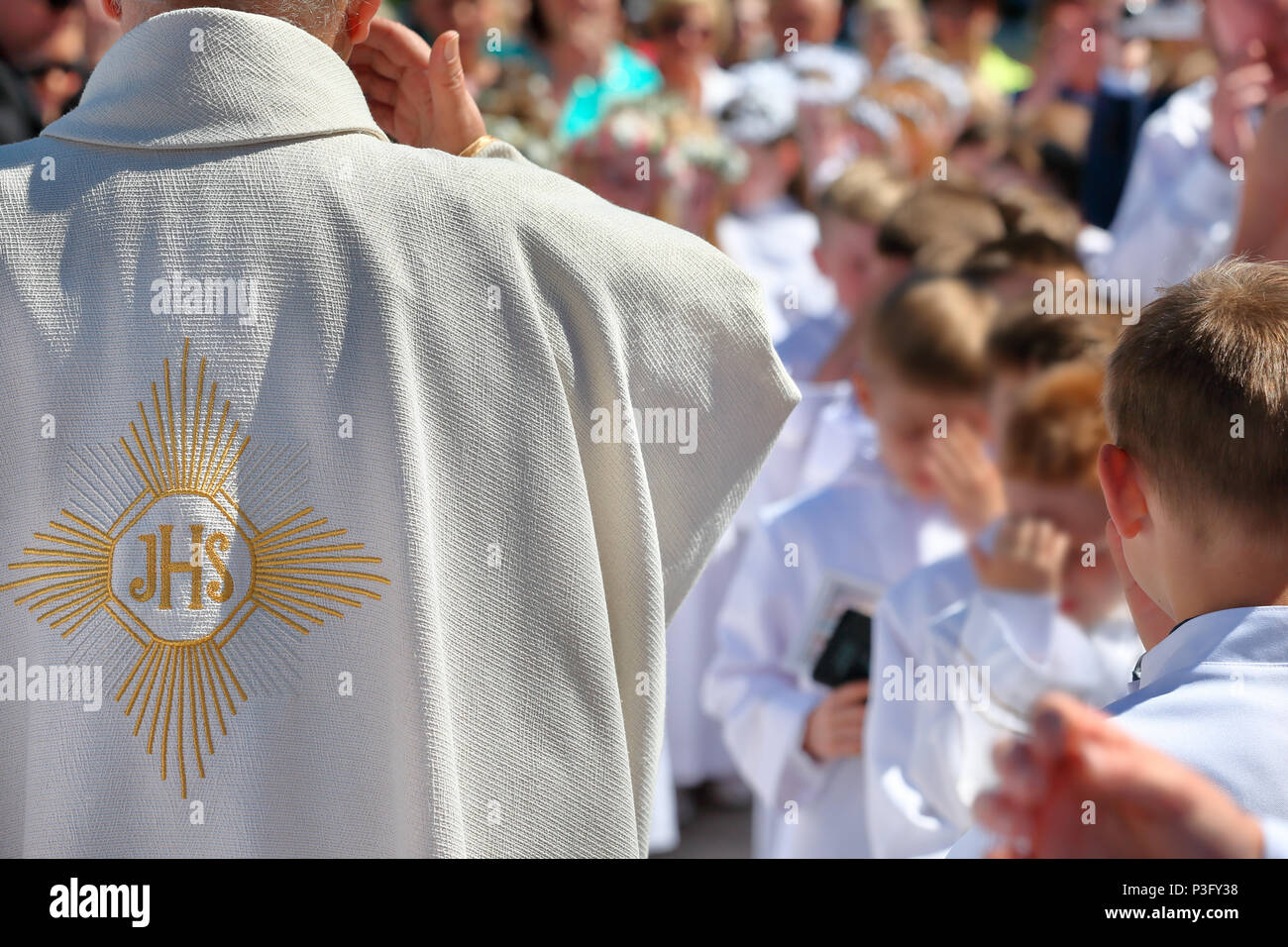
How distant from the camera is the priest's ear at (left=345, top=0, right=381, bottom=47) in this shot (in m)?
1.62

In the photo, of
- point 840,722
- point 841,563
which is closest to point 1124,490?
point 840,722

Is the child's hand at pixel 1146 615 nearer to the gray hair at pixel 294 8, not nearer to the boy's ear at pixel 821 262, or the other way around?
the gray hair at pixel 294 8

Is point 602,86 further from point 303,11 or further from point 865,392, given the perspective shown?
point 303,11

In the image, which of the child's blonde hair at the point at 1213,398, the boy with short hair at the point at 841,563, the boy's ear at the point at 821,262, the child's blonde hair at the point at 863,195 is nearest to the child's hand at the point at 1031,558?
the boy with short hair at the point at 841,563

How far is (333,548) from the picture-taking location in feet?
4.75

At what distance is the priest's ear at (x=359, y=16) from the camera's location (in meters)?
1.62

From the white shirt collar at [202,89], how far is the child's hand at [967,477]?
1788 mm

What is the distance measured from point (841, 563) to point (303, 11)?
6.58ft

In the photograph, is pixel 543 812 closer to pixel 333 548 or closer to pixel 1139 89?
pixel 333 548

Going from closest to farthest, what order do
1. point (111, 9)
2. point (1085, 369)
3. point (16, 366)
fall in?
point (16, 366) → point (111, 9) → point (1085, 369)

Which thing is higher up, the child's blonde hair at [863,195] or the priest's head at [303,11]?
the child's blonde hair at [863,195]

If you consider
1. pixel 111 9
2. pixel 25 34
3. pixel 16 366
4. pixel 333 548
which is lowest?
pixel 333 548

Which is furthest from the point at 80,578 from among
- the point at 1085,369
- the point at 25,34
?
the point at 25,34

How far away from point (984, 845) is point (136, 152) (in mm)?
1028
